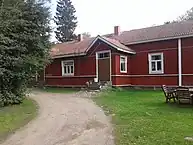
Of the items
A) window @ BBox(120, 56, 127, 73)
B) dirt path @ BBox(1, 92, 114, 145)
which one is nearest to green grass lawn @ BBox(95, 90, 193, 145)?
dirt path @ BBox(1, 92, 114, 145)

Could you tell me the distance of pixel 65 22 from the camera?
196 ft

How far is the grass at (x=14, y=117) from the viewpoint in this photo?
10.0m

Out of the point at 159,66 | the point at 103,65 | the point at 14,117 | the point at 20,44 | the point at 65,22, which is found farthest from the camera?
the point at 65,22

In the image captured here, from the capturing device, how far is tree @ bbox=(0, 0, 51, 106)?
15.0m

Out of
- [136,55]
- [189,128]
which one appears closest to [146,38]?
[136,55]

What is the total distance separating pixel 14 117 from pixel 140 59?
15.9 m

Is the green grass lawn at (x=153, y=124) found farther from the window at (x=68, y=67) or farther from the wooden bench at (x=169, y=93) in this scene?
the window at (x=68, y=67)

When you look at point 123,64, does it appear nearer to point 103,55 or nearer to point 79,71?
point 103,55

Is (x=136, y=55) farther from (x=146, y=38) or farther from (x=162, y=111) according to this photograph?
(x=162, y=111)

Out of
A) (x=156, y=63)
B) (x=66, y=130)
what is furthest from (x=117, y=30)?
(x=66, y=130)

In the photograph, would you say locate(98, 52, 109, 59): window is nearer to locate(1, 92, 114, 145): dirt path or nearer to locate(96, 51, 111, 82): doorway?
locate(96, 51, 111, 82): doorway

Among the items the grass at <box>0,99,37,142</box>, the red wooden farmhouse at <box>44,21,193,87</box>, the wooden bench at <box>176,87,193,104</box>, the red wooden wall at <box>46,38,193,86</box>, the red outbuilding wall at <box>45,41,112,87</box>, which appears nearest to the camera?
the grass at <box>0,99,37,142</box>

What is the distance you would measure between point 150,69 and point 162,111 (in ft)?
42.9

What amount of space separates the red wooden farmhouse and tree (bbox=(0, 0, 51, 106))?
9084 mm
